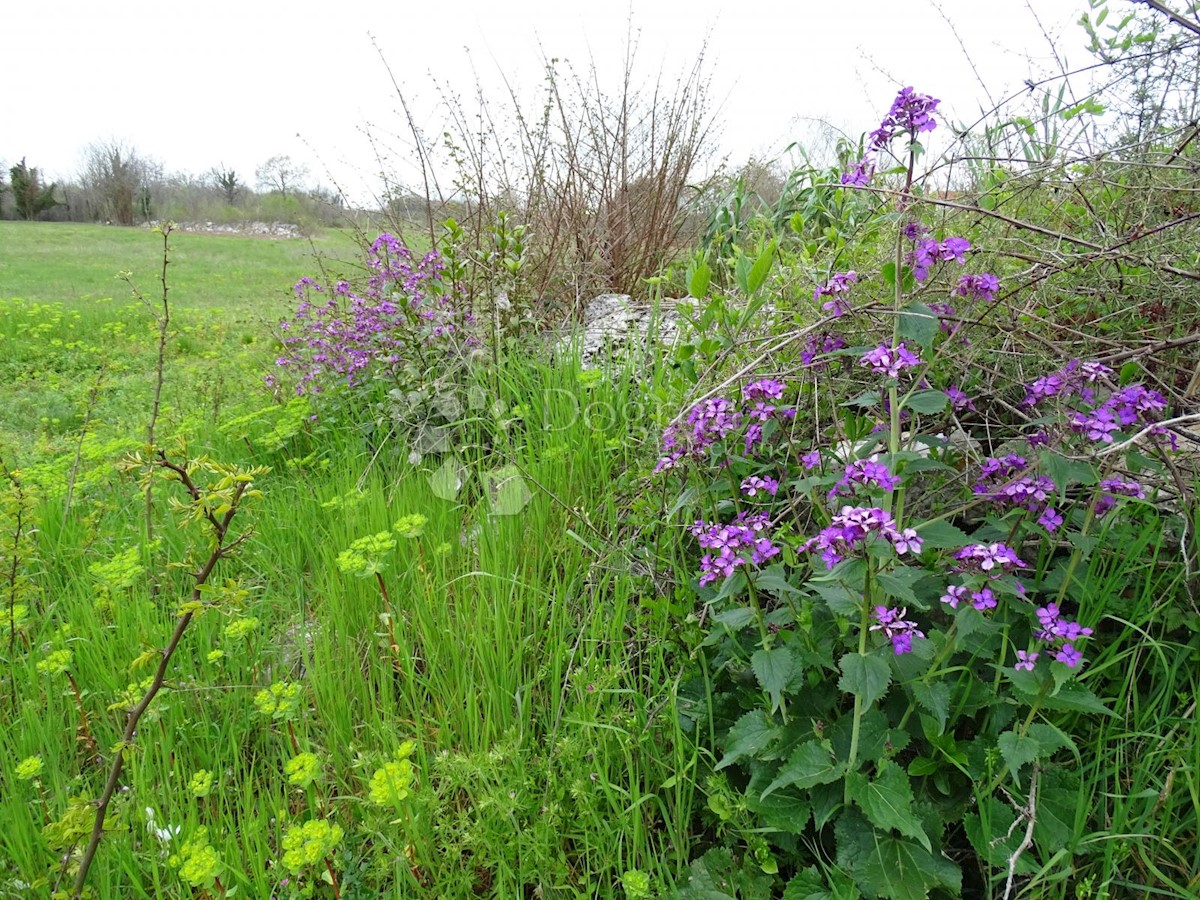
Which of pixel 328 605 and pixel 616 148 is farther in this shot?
pixel 616 148

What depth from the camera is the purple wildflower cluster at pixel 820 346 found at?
1.67 meters

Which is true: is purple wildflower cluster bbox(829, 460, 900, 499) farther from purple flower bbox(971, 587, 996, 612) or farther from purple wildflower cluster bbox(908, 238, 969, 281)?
purple wildflower cluster bbox(908, 238, 969, 281)

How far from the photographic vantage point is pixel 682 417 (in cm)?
166

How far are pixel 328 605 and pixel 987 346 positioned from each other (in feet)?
6.57

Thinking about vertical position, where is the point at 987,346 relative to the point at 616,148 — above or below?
below

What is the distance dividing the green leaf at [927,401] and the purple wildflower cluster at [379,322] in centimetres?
225

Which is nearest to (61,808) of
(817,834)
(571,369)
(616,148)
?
(817,834)

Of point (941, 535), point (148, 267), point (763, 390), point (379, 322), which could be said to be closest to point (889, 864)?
point (941, 535)

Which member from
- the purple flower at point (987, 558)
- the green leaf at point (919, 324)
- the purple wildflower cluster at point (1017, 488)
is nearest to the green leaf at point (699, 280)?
the green leaf at point (919, 324)

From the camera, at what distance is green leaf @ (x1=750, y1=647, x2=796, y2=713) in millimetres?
1260

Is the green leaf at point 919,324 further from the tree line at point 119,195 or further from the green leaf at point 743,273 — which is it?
the tree line at point 119,195

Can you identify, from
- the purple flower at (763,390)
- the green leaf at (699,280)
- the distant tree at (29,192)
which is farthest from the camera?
the distant tree at (29,192)

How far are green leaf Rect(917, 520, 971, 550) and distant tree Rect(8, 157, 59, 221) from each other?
4735 centimetres

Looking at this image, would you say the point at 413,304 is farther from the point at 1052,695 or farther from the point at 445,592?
the point at 1052,695
